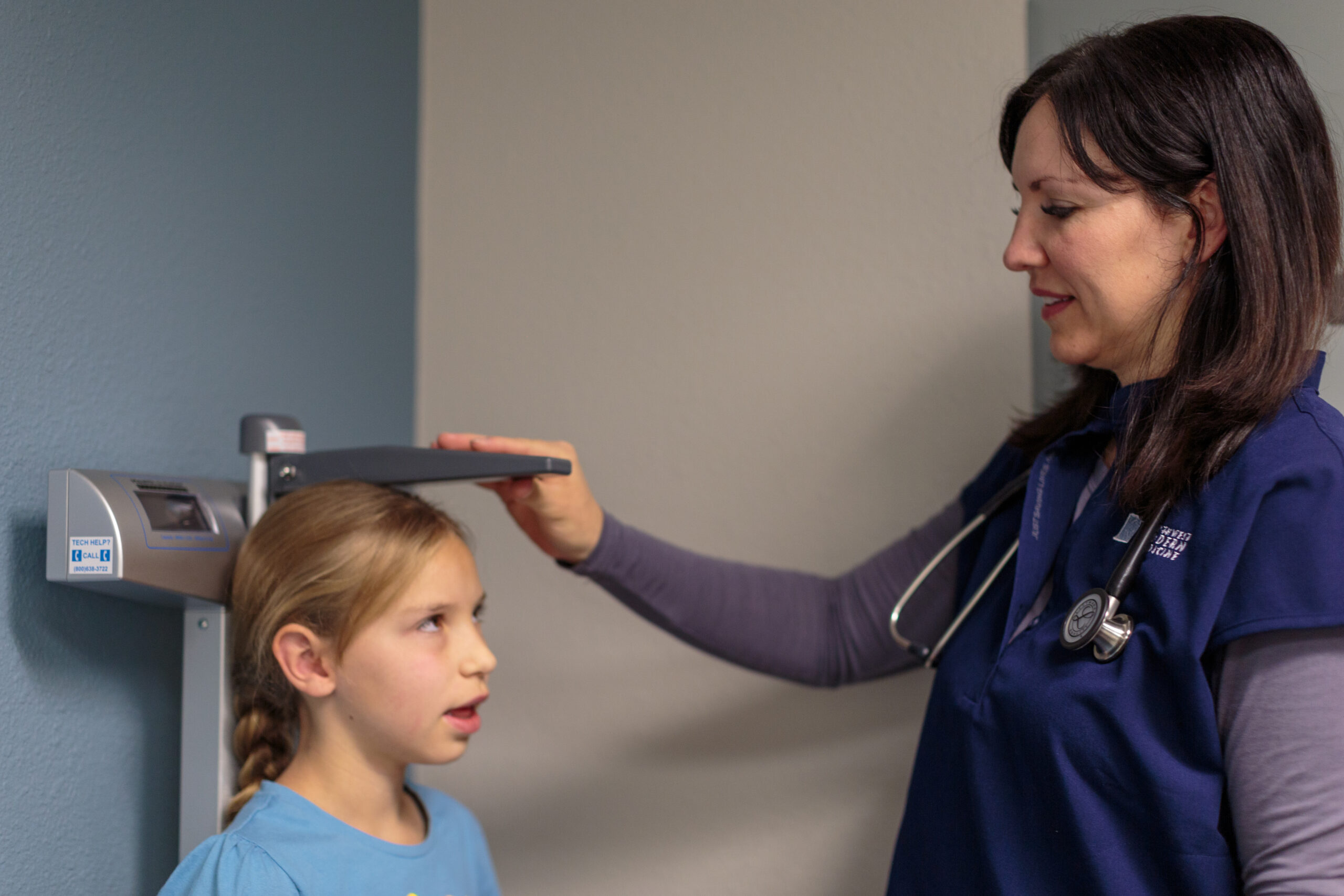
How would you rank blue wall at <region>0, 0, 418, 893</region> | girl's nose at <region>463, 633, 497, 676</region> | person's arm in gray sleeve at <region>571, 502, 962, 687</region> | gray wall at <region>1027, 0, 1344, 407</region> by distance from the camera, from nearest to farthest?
blue wall at <region>0, 0, 418, 893</region> → girl's nose at <region>463, 633, 497, 676</region> → gray wall at <region>1027, 0, 1344, 407</region> → person's arm in gray sleeve at <region>571, 502, 962, 687</region>

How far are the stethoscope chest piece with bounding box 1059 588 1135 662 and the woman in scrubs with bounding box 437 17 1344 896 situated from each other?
0.5 inches

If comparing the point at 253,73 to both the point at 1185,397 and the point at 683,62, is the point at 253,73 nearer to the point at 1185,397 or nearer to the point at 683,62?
the point at 683,62

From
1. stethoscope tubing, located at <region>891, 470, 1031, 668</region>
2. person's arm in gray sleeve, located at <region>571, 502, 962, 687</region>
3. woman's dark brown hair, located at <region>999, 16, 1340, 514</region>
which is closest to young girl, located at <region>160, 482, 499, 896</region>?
person's arm in gray sleeve, located at <region>571, 502, 962, 687</region>

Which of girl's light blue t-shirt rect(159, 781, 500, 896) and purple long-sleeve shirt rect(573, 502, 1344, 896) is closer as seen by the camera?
girl's light blue t-shirt rect(159, 781, 500, 896)

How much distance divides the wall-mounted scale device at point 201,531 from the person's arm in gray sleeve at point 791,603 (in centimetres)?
24

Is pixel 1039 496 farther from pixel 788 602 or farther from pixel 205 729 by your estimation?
pixel 205 729

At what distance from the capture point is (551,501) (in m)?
1.24

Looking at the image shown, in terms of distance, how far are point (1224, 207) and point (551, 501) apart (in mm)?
771

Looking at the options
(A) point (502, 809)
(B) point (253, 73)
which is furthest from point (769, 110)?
(A) point (502, 809)

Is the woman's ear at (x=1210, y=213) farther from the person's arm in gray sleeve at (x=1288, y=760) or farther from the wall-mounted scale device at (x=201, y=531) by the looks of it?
the wall-mounted scale device at (x=201, y=531)

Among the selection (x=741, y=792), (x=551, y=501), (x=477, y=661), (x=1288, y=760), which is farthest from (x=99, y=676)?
(x=1288, y=760)

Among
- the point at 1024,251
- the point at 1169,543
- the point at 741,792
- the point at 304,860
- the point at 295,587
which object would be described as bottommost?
the point at 741,792

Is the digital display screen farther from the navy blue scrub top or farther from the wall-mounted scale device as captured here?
the navy blue scrub top

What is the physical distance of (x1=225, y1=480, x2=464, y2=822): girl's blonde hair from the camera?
110 centimetres
